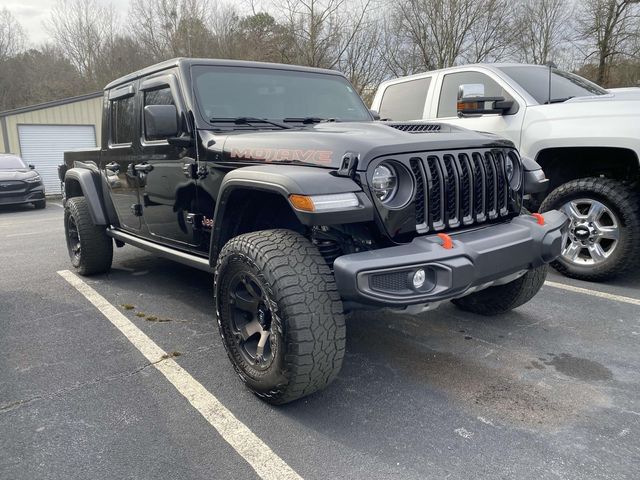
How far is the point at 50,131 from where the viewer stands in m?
19.1

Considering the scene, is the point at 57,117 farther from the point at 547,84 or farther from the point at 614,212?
the point at 614,212

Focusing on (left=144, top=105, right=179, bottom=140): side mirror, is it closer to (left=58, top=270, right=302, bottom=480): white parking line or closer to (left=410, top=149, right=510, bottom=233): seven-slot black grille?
(left=58, top=270, right=302, bottom=480): white parking line

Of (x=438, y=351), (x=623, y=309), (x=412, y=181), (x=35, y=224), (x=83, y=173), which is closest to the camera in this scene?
(x=412, y=181)

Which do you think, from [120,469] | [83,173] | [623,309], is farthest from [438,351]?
[83,173]

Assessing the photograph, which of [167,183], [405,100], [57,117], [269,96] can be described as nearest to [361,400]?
[167,183]

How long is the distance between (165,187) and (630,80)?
23.7m

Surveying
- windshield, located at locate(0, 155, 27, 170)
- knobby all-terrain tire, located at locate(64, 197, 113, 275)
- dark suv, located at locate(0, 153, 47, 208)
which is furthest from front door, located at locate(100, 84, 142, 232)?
windshield, located at locate(0, 155, 27, 170)

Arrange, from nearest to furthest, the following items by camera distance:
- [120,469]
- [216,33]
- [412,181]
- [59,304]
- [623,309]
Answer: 1. [120,469]
2. [412,181]
3. [623,309]
4. [59,304]
5. [216,33]

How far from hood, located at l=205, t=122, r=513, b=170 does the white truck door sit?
85.1 inches

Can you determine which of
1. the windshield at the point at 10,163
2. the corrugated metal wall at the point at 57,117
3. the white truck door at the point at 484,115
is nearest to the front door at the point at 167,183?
the white truck door at the point at 484,115

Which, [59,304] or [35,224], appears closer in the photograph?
[59,304]

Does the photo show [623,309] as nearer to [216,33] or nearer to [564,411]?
[564,411]

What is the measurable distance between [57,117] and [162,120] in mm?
18676

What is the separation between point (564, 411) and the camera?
257 cm
